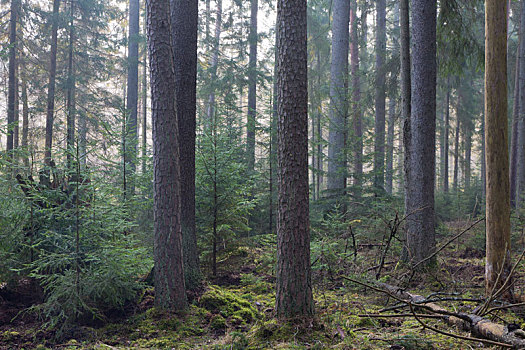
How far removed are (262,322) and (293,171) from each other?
2.08 meters

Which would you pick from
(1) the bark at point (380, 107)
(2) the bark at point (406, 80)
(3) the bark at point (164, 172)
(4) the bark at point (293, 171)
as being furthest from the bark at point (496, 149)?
(1) the bark at point (380, 107)

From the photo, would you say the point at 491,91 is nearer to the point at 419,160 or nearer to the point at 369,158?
the point at 419,160

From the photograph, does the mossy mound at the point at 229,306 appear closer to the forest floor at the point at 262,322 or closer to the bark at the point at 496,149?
the forest floor at the point at 262,322

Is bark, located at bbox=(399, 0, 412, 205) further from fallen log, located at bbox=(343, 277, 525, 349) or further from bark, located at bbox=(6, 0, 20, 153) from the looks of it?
bark, located at bbox=(6, 0, 20, 153)

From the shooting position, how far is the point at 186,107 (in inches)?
268

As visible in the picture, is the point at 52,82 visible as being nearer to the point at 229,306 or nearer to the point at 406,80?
the point at 229,306

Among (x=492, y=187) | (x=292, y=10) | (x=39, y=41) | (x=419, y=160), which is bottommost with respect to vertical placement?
(x=492, y=187)

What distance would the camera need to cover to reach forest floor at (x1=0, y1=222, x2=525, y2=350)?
4.32 m

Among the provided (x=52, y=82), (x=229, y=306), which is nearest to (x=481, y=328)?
(x=229, y=306)

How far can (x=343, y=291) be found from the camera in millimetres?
6656

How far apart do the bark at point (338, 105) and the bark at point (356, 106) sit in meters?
0.39

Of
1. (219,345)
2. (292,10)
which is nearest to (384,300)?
(219,345)

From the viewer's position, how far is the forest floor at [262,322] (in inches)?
170

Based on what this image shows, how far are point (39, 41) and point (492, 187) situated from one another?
62.3 feet
